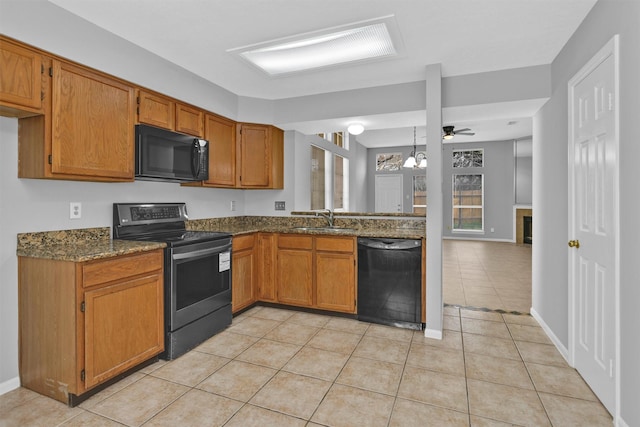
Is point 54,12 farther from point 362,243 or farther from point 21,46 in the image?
point 362,243

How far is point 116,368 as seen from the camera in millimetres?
2172

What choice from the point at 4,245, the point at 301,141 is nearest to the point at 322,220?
the point at 301,141

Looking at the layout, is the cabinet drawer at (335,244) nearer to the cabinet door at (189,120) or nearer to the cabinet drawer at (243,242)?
the cabinet drawer at (243,242)

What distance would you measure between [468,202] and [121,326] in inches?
356

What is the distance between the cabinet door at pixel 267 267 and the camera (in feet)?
12.2

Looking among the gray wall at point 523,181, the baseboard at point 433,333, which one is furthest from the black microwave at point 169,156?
the gray wall at point 523,181

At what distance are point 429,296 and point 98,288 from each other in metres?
2.59

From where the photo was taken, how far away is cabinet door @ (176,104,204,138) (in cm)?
311

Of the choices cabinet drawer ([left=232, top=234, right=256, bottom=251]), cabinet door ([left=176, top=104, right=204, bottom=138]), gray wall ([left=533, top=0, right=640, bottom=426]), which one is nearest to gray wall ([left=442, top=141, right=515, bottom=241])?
gray wall ([left=533, top=0, right=640, bottom=426])

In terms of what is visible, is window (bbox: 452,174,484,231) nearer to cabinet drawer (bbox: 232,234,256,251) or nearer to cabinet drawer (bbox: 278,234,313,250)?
cabinet drawer (bbox: 278,234,313,250)

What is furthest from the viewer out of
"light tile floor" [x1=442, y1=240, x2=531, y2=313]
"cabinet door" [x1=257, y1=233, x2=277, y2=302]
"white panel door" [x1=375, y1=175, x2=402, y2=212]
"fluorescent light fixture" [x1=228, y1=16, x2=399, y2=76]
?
"white panel door" [x1=375, y1=175, x2=402, y2=212]

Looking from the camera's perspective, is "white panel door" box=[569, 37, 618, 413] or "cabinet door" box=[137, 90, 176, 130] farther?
"cabinet door" box=[137, 90, 176, 130]

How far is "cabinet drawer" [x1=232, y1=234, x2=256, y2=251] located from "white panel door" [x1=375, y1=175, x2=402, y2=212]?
6825 mm

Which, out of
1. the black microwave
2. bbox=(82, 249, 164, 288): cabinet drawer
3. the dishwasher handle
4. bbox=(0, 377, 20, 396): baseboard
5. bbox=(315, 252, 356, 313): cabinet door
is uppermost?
the black microwave
